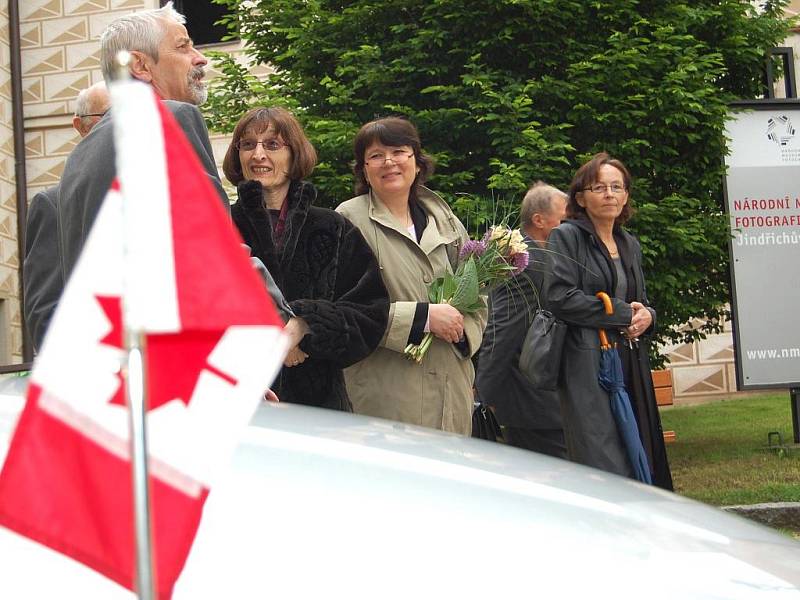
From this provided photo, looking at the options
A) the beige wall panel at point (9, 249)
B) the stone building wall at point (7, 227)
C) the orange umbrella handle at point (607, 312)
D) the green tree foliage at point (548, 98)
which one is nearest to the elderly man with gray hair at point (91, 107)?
the orange umbrella handle at point (607, 312)

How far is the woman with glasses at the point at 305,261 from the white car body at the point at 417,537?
1582 mm

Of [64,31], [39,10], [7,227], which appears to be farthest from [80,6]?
[7,227]

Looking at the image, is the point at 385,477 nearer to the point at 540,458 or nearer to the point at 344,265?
the point at 540,458

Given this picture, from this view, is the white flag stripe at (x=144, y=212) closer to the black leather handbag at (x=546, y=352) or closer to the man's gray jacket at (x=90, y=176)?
the man's gray jacket at (x=90, y=176)

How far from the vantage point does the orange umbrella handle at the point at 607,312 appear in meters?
4.89

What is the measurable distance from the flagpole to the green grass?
5.89 metres

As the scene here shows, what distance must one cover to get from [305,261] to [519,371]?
2.12 meters

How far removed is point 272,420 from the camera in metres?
1.98

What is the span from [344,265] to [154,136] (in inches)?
110

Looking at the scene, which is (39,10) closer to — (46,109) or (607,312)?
(46,109)

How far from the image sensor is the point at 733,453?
9711mm

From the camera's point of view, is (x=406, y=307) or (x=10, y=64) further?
(x=10, y=64)

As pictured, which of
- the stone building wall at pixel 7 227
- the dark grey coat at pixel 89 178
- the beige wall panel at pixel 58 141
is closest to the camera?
the dark grey coat at pixel 89 178

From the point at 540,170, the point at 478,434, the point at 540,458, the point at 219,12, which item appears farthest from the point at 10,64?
the point at 540,458
